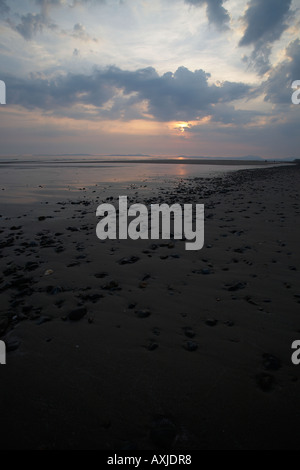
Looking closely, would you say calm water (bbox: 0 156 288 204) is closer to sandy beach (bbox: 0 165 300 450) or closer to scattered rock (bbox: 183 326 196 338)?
sandy beach (bbox: 0 165 300 450)

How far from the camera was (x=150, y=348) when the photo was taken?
328 cm

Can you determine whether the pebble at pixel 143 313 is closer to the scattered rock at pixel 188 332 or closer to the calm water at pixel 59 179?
the scattered rock at pixel 188 332

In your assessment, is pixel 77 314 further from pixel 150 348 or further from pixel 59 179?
pixel 59 179

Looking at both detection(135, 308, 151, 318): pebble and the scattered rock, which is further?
detection(135, 308, 151, 318): pebble

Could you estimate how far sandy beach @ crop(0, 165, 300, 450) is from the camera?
91.5 inches

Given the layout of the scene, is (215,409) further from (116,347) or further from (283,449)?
(116,347)

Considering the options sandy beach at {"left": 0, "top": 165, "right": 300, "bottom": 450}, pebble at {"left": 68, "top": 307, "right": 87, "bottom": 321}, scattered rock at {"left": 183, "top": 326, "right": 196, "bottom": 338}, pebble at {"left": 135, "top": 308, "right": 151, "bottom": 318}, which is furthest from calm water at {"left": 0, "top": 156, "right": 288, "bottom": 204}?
scattered rock at {"left": 183, "top": 326, "right": 196, "bottom": 338}

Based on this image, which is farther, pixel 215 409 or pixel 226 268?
pixel 226 268

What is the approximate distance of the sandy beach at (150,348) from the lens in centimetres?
232

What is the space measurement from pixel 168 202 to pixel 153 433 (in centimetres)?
1230

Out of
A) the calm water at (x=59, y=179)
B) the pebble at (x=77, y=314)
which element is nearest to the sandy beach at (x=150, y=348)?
the pebble at (x=77, y=314)

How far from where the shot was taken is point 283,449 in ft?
7.13

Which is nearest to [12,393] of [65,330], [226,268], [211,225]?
[65,330]
